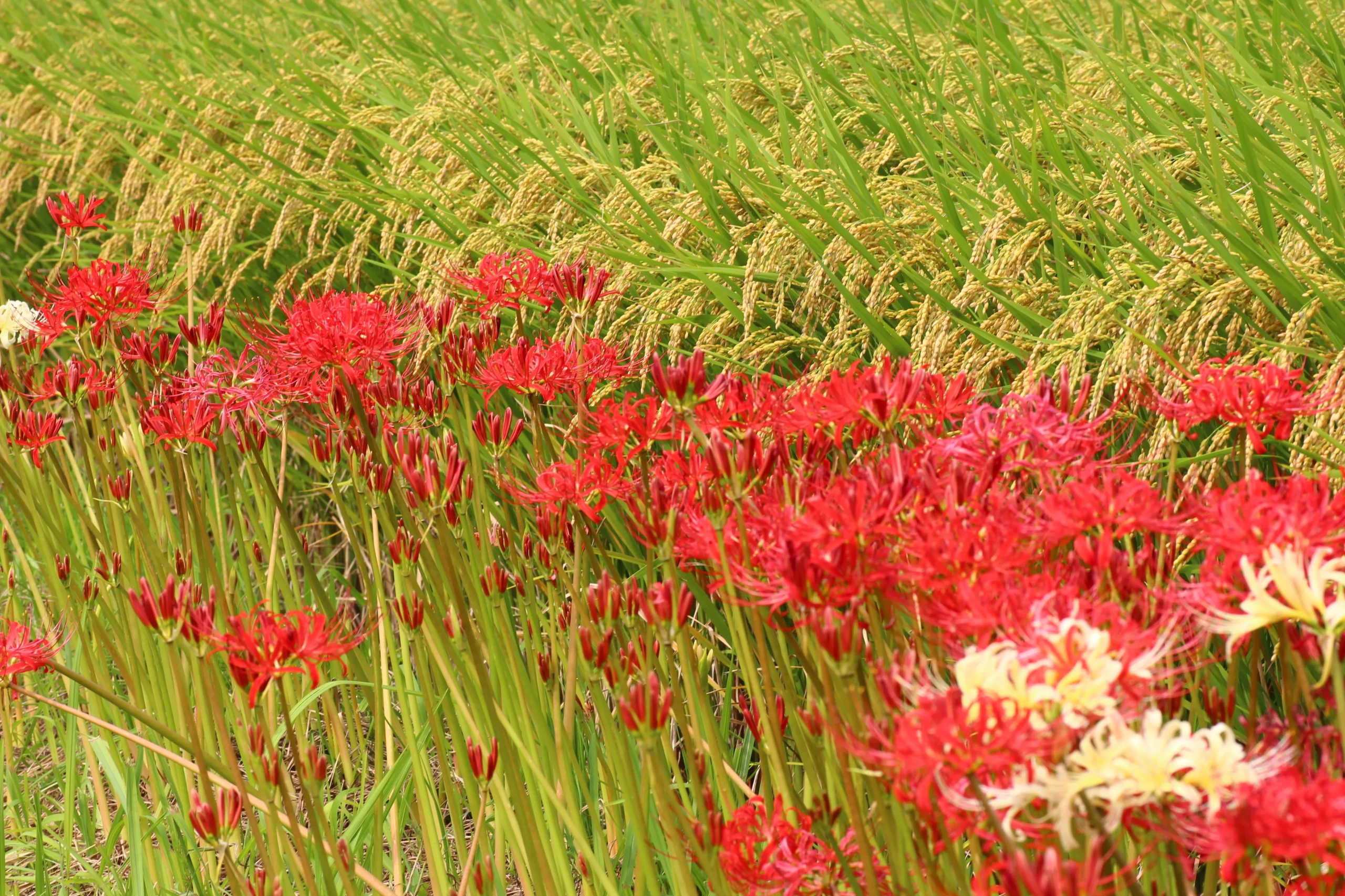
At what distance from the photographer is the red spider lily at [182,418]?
2020 millimetres

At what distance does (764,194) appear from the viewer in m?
2.62

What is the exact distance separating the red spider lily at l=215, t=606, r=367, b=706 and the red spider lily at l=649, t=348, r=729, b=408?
0.43 meters

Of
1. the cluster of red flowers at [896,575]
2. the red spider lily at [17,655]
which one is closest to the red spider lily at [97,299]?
the cluster of red flowers at [896,575]

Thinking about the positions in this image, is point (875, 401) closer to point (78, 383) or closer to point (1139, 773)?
point (1139, 773)

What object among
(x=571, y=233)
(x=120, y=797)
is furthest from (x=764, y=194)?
(x=120, y=797)

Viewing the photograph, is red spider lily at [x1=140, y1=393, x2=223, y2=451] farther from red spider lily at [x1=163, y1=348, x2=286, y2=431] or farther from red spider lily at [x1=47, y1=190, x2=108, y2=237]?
red spider lily at [x1=47, y1=190, x2=108, y2=237]

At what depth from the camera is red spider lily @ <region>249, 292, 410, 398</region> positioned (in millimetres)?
1728

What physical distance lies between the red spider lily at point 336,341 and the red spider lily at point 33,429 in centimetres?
58

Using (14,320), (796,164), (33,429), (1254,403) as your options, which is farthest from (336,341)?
(796,164)

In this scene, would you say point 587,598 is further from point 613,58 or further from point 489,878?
point 613,58

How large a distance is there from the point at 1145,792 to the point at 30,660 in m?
1.33

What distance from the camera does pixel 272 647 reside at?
1.24 m

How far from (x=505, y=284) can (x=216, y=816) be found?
1006 mm

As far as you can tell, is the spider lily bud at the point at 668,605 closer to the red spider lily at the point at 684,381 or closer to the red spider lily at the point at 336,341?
the red spider lily at the point at 684,381
